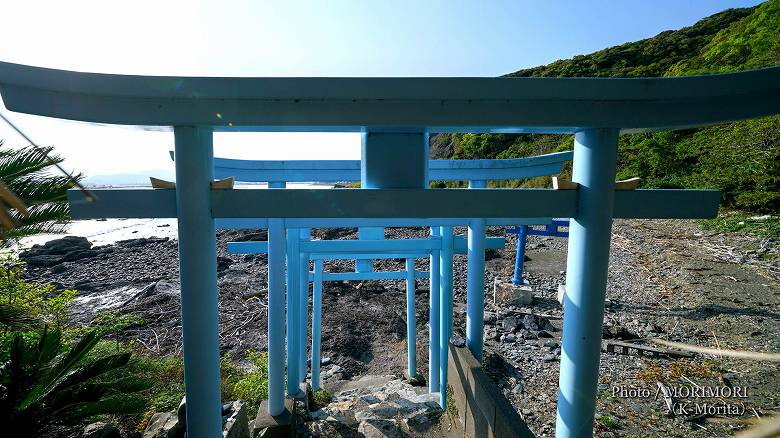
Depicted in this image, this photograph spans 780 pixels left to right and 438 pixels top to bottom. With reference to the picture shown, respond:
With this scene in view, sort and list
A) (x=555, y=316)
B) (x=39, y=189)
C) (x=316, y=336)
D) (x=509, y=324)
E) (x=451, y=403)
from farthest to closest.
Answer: (x=555, y=316) < (x=509, y=324) < (x=316, y=336) < (x=451, y=403) < (x=39, y=189)

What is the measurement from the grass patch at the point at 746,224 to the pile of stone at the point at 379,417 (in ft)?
42.9

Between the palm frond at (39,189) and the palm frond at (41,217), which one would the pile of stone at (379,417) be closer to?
the palm frond at (41,217)

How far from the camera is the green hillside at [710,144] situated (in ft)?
43.7

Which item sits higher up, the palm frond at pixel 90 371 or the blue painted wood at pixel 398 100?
the blue painted wood at pixel 398 100

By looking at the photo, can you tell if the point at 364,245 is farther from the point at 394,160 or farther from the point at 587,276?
the point at 587,276

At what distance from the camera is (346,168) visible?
3953 mm

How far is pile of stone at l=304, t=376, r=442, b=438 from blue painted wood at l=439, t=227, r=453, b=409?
308mm

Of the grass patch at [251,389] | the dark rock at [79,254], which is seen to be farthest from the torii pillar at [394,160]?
the dark rock at [79,254]

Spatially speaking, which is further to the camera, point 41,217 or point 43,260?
point 43,260

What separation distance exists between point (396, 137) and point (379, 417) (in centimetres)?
377

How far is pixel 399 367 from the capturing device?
9070mm

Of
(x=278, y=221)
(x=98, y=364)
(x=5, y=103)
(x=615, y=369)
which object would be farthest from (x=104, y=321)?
(x=615, y=369)

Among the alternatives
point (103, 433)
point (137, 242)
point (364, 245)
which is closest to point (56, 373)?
point (103, 433)

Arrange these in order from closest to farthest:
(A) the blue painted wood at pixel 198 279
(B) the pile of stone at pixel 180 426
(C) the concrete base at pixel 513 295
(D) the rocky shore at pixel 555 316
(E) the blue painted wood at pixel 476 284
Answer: (A) the blue painted wood at pixel 198 279 < (B) the pile of stone at pixel 180 426 < (E) the blue painted wood at pixel 476 284 < (D) the rocky shore at pixel 555 316 < (C) the concrete base at pixel 513 295
